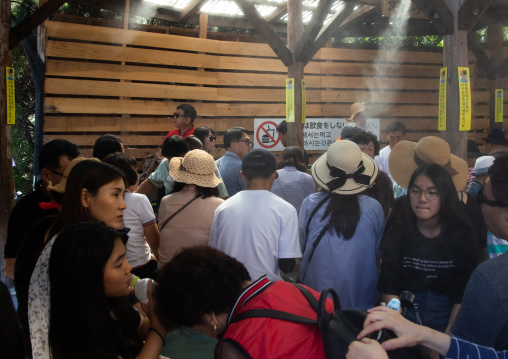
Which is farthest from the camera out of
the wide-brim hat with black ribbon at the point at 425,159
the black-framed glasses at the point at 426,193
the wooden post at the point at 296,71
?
the wooden post at the point at 296,71

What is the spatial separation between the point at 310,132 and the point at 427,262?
691 cm

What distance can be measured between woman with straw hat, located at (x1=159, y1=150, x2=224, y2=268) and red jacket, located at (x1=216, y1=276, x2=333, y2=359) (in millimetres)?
1844

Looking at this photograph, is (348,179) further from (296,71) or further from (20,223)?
(296,71)

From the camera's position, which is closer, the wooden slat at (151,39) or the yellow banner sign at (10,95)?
the yellow banner sign at (10,95)

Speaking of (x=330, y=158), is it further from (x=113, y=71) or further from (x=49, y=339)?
(x=113, y=71)

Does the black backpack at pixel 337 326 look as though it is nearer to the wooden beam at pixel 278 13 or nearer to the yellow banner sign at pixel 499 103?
the wooden beam at pixel 278 13

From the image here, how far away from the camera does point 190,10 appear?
28.5ft

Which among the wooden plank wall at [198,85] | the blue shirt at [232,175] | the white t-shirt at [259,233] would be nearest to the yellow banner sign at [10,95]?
the blue shirt at [232,175]

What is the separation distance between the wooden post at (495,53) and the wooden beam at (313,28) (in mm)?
5292

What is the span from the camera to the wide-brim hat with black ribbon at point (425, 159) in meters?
3.19

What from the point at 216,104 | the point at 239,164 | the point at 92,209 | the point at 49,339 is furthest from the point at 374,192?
the point at 216,104

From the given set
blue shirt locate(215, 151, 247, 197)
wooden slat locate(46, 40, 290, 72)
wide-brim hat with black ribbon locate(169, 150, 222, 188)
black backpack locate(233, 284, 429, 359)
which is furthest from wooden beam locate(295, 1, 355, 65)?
black backpack locate(233, 284, 429, 359)

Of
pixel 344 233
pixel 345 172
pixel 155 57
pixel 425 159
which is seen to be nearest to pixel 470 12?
pixel 425 159

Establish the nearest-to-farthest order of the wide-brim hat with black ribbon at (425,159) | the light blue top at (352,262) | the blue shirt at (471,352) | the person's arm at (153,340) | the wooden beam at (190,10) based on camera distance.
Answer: the blue shirt at (471,352) → the person's arm at (153,340) → the light blue top at (352,262) → the wide-brim hat with black ribbon at (425,159) → the wooden beam at (190,10)
